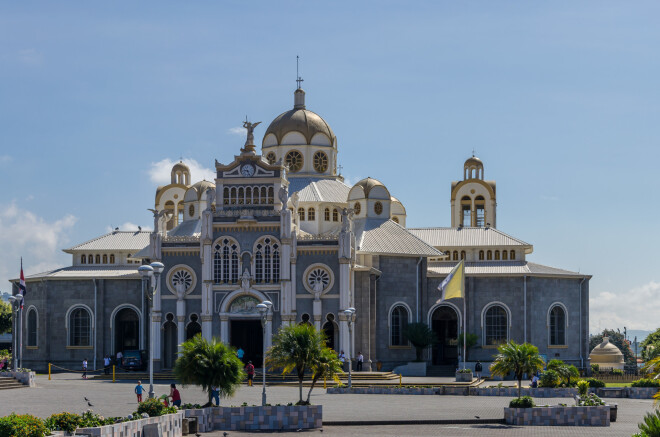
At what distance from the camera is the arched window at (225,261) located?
71938mm

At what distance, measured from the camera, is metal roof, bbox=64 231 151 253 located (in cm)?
8500

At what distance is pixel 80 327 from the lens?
80250 mm

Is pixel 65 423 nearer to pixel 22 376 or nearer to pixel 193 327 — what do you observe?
pixel 22 376

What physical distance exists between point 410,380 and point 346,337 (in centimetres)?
539

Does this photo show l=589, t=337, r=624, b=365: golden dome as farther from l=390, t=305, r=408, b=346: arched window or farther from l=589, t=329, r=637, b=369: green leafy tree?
l=589, t=329, r=637, b=369: green leafy tree

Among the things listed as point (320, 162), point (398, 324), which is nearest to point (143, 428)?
point (398, 324)

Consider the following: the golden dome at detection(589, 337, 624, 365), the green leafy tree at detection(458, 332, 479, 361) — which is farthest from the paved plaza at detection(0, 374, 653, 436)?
the golden dome at detection(589, 337, 624, 365)

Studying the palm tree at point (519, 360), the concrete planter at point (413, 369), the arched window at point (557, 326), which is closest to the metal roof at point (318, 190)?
the concrete planter at point (413, 369)

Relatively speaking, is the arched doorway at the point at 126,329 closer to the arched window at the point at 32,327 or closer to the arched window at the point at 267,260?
the arched window at the point at 32,327

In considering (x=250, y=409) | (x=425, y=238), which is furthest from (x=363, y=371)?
(x=250, y=409)

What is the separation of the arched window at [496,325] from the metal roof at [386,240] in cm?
559

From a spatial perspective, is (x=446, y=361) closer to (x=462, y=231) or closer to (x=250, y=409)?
(x=462, y=231)

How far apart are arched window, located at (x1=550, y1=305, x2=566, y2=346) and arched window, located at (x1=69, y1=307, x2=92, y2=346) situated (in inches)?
1325

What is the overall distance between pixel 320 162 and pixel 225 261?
14600 millimetres
